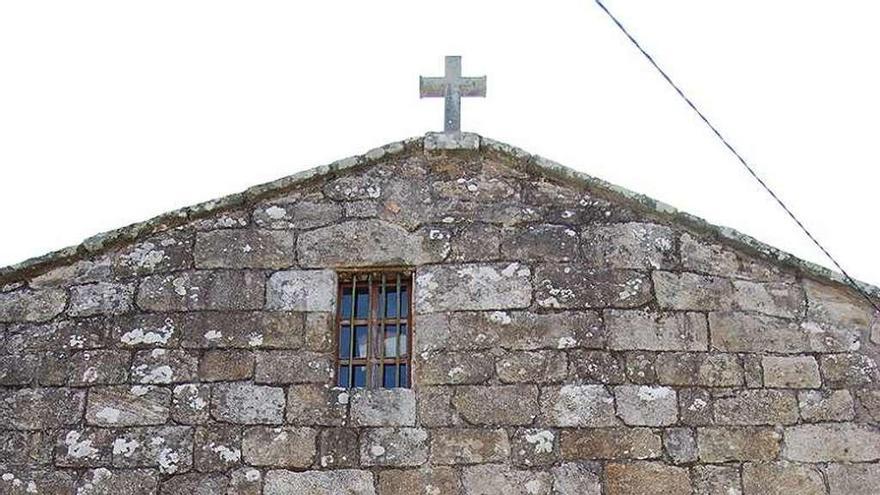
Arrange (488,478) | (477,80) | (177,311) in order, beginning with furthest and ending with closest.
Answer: (477,80) < (177,311) < (488,478)

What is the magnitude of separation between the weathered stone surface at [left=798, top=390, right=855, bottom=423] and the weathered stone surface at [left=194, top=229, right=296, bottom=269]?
2.90 metres

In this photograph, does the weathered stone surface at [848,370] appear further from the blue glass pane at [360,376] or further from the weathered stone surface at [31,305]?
the weathered stone surface at [31,305]

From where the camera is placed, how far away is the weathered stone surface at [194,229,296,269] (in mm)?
6902

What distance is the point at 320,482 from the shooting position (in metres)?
6.34

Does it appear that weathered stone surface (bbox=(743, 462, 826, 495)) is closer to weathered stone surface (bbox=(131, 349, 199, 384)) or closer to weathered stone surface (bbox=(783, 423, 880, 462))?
weathered stone surface (bbox=(783, 423, 880, 462))

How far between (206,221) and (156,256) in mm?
346

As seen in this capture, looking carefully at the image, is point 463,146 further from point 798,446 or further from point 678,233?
point 798,446

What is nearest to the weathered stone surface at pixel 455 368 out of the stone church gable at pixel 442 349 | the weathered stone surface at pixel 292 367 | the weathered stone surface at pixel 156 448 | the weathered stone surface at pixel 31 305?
the stone church gable at pixel 442 349

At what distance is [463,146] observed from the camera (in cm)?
717

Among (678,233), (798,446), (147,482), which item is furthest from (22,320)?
(798,446)

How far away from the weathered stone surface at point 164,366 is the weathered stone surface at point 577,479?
202 cm

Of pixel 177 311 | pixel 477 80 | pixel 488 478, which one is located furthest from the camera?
pixel 477 80

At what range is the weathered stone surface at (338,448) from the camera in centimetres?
639

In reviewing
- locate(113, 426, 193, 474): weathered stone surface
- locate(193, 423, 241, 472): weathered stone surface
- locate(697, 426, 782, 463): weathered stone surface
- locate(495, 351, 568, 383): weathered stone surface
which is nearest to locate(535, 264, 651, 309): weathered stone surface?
locate(495, 351, 568, 383): weathered stone surface
